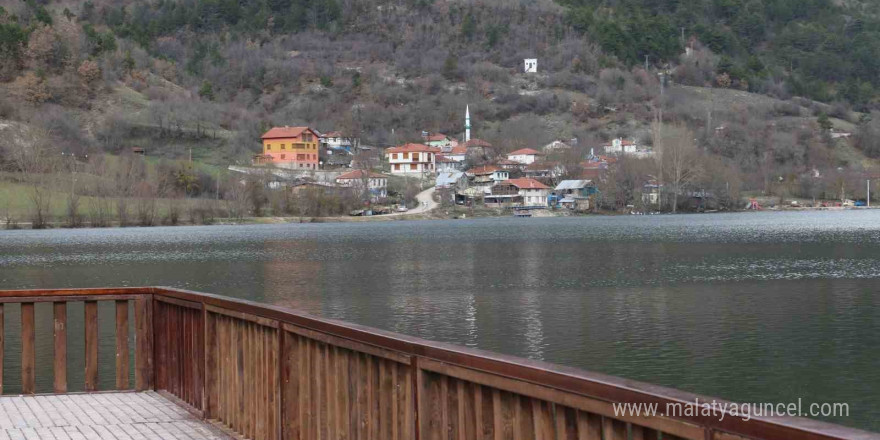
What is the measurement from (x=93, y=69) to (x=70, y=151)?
1225 inches

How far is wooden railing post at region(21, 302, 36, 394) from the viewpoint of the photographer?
8.42 m

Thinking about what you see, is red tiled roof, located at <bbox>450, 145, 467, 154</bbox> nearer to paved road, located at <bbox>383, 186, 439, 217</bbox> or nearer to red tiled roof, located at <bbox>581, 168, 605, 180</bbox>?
paved road, located at <bbox>383, 186, 439, 217</bbox>

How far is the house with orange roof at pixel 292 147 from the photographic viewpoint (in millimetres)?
146750

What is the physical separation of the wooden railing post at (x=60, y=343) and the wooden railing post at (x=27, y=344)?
0.70 feet

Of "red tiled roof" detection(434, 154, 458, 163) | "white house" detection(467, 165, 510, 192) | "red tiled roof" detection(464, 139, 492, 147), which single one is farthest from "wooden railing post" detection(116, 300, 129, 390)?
"red tiled roof" detection(464, 139, 492, 147)

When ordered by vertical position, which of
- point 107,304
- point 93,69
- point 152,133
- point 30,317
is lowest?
point 107,304

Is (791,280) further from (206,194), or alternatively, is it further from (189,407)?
(206,194)

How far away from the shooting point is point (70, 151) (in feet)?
389

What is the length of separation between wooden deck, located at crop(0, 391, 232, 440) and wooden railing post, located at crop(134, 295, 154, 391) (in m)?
0.20

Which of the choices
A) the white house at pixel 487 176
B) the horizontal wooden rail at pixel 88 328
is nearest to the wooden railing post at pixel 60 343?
the horizontal wooden rail at pixel 88 328

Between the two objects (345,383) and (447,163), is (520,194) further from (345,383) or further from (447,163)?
(345,383)

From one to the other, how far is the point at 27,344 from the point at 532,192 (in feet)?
429

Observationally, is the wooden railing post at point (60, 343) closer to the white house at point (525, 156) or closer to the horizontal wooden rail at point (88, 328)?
the horizontal wooden rail at point (88, 328)

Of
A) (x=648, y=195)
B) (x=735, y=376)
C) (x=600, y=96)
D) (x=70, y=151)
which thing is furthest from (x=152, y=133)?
(x=735, y=376)
